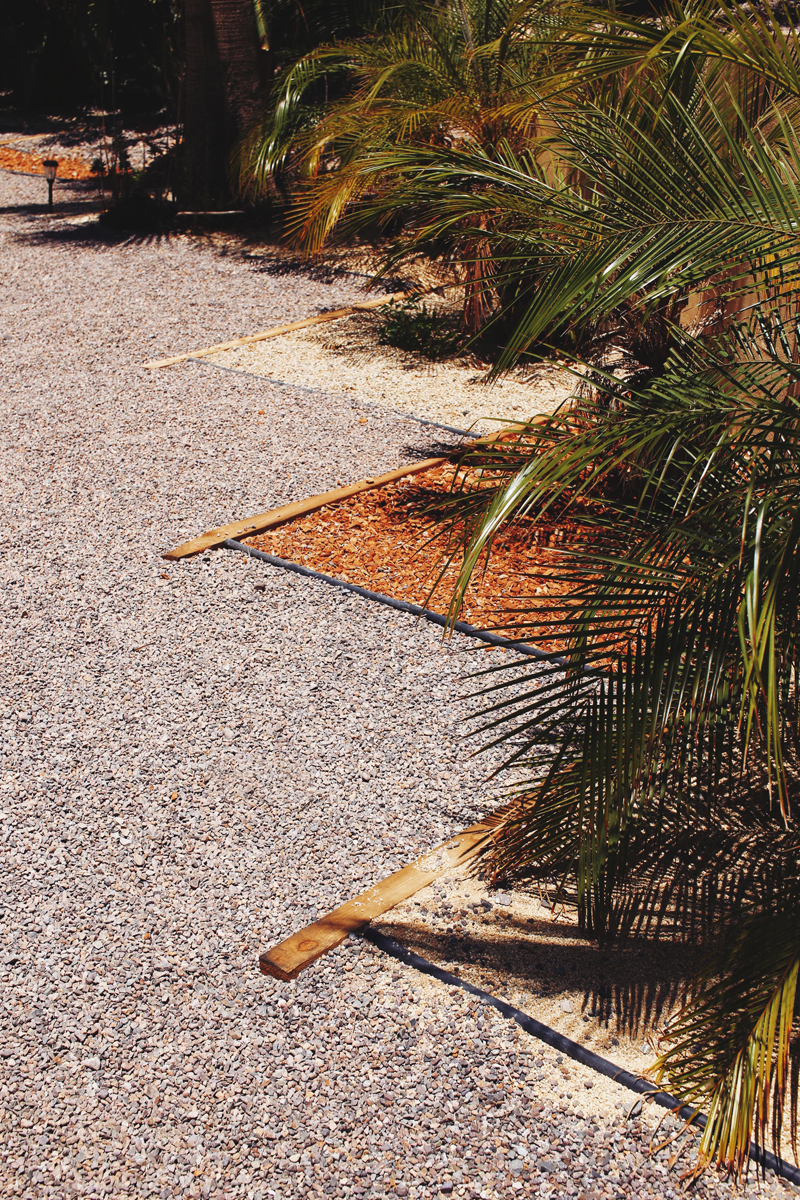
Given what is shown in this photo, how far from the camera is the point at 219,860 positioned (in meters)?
3.18

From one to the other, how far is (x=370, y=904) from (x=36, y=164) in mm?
16219

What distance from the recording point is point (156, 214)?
38.2 ft

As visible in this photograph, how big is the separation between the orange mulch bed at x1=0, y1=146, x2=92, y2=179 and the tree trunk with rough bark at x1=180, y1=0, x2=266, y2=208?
4.42 metres

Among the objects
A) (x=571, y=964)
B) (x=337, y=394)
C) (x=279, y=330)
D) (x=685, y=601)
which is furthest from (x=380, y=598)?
(x=279, y=330)

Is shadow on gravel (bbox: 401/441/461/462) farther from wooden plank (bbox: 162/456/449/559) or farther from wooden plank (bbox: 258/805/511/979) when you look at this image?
wooden plank (bbox: 258/805/511/979)

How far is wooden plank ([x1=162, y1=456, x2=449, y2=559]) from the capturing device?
16.8 ft

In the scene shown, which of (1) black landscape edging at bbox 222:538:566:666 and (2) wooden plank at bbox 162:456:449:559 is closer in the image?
(1) black landscape edging at bbox 222:538:566:666

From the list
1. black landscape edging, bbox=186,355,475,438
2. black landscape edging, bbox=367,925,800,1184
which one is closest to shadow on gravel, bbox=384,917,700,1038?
black landscape edging, bbox=367,925,800,1184

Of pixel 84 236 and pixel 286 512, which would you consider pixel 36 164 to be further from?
pixel 286 512

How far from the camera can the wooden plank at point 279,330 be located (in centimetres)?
789

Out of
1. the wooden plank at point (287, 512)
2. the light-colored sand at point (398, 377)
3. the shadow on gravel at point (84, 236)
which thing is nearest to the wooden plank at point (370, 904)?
the wooden plank at point (287, 512)

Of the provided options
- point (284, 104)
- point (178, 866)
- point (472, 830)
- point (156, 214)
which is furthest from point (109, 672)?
point (156, 214)

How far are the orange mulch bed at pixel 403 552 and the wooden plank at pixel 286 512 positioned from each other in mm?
39

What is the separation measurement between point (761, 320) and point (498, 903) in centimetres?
168
